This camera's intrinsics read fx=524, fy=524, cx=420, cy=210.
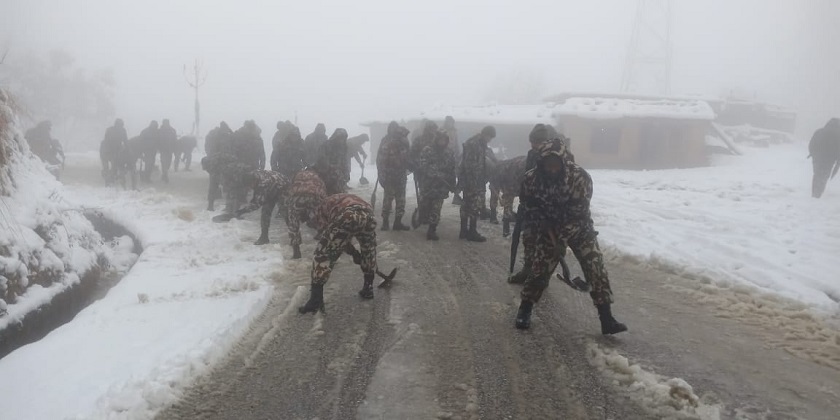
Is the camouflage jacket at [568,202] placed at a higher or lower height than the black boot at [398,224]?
higher

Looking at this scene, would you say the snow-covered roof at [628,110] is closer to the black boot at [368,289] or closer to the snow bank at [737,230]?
the snow bank at [737,230]

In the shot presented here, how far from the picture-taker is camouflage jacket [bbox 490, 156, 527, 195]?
8594 mm

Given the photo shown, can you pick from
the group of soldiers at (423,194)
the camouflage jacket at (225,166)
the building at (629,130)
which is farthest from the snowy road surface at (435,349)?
the building at (629,130)

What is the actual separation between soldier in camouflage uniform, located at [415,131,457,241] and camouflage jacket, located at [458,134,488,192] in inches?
7.1

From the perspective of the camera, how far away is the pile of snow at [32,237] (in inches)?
228

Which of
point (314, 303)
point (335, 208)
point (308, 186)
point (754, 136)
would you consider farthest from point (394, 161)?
point (754, 136)

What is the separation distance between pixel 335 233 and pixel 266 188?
115 inches

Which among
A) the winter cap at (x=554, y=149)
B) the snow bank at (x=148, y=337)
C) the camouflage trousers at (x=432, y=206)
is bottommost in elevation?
the snow bank at (x=148, y=337)

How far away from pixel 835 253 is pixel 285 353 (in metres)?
7.67

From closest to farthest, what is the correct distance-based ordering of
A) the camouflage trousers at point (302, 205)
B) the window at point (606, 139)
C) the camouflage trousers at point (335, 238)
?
the camouflage trousers at point (335, 238) < the camouflage trousers at point (302, 205) < the window at point (606, 139)

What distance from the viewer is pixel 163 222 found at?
1050 centimetres

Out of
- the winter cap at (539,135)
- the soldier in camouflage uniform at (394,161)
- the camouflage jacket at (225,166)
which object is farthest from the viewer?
the camouflage jacket at (225,166)

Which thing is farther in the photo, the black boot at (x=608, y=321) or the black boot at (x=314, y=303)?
the black boot at (x=314, y=303)

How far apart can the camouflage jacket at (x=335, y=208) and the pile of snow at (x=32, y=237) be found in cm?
337
